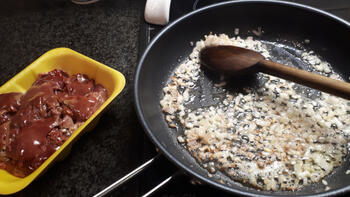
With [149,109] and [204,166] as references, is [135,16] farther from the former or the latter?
[204,166]

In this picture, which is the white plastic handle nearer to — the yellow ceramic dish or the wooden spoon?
the wooden spoon

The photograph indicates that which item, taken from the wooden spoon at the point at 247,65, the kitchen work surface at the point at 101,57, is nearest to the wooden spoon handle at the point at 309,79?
the wooden spoon at the point at 247,65

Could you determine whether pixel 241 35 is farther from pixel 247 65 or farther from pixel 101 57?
pixel 101 57

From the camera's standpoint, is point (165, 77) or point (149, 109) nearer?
point (149, 109)

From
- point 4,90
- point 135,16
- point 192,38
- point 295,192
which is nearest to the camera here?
point 295,192

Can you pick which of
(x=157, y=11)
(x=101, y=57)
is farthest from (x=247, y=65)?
(x=101, y=57)

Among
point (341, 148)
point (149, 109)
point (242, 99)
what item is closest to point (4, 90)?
→ point (149, 109)

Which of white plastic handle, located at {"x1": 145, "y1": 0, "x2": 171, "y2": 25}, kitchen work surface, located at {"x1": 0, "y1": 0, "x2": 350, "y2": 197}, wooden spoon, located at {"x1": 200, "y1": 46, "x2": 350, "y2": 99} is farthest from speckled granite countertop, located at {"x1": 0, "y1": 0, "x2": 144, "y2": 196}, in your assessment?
wooden spoon, located at {"x1": 200, "y1": 46, "x2": 350, "y2": 99}
